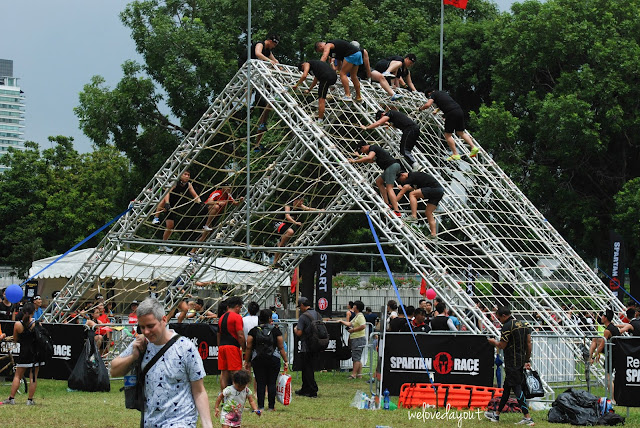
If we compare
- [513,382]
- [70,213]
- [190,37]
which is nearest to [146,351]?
[513,382]

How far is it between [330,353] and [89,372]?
704 centimetres

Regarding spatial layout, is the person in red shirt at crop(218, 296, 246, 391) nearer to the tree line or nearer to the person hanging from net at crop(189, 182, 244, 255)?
the person hanging from net at crop(189, 182, 244, 255)

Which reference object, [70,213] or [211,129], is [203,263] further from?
[70,213]

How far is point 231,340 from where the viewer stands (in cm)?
1398

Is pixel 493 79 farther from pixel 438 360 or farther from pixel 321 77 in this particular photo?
pixel 438 360

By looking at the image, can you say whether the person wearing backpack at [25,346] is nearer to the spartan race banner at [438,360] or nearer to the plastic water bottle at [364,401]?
the plastic water bottle at [364,401]

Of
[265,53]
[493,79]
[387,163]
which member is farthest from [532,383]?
[493,79]

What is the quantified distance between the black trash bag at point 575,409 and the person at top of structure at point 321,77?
7824mm

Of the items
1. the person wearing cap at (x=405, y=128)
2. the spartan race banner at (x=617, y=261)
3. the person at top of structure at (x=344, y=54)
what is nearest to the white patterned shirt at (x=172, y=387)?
the person wearing cap at (x=405, y=128)

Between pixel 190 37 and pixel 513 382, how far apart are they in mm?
21451

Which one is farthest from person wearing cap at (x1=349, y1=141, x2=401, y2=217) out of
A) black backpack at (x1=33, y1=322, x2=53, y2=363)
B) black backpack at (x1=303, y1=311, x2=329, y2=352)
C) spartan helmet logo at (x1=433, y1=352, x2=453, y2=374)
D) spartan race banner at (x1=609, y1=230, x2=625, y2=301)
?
spartan race banner at (x1=609, y1=230, x2=625, y2=301)

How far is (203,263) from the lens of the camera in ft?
73.4

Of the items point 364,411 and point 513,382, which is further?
point 364,411

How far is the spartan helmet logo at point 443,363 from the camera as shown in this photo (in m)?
14.8
